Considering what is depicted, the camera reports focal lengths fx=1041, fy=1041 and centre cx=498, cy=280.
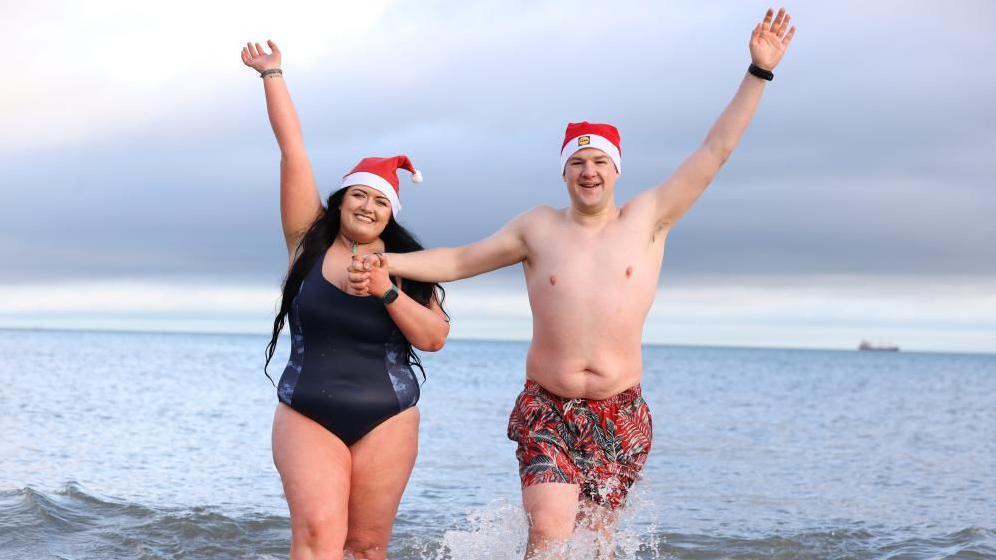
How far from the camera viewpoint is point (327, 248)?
18.3 feet

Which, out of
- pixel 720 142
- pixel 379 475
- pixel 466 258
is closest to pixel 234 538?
pixel 379 475

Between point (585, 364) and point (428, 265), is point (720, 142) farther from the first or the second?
point (428, 265)

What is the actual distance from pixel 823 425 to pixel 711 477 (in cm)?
1311

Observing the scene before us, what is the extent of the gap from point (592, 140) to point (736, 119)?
79 cm

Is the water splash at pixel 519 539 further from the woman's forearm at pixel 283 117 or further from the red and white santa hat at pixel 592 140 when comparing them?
the woman's forearm at pixel 283 117

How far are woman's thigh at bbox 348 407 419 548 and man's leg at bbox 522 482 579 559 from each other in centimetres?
68

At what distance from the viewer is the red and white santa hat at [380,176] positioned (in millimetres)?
5590

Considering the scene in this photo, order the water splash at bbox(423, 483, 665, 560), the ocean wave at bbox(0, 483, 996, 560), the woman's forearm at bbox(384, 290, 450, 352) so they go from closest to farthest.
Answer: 1. the woman's forearm at bbox(384, 290, 450, 352)
2. the water splash at bbox(423, 483, 665, 560)
3. the ocean wave at bbox(0, 483, 996, 560)

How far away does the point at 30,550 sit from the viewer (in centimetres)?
847

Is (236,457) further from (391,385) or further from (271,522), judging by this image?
(391,385)

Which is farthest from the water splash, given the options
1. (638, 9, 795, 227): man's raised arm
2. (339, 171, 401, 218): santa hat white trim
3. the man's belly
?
(339, 171, 401, 218): santa hat white trim

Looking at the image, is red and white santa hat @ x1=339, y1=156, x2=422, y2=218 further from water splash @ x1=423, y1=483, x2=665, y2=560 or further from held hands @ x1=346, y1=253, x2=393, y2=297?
water splash @ x1=423, y1=483, x2=665, y2=560

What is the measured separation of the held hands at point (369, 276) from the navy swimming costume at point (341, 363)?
205 mm

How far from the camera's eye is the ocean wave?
8.87m
